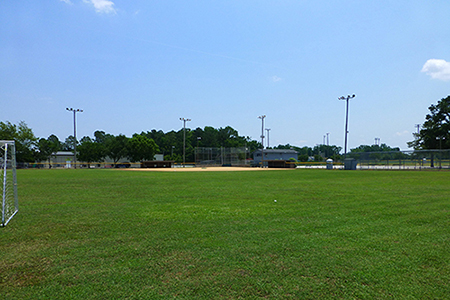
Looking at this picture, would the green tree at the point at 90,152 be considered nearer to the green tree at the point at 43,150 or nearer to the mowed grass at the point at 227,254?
the green tree at the point at 43,150

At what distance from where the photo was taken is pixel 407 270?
414 centimetres

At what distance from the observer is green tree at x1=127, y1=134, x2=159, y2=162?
234ft

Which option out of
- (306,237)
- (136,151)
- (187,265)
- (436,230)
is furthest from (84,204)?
(136,151)

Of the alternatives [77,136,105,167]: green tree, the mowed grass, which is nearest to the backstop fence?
[77,136,105,167]: green tree

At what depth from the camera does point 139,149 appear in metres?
71.4

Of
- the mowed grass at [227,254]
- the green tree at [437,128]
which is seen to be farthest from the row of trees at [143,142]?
the mowed grass at [227,254]

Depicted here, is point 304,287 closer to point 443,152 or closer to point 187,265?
point 187,265

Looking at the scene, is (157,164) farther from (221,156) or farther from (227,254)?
(227,254)

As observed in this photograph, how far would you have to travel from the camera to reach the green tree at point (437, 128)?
158 feet

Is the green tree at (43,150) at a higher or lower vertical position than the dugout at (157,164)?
higher

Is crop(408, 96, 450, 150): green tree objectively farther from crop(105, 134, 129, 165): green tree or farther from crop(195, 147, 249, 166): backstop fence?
crop(105, 134, 129, 165): green tree

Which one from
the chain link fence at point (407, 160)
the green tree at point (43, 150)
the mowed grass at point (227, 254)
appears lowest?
the mowed grass at point (227, 254)

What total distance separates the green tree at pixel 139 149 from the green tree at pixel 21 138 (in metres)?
20.6

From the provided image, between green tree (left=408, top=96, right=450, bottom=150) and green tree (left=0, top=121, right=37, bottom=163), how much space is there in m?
78.0
